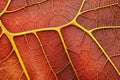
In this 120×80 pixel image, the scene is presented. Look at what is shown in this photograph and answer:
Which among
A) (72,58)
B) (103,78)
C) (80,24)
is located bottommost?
(103,78)

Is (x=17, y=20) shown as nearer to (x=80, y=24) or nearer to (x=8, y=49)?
(x=8, y=49)

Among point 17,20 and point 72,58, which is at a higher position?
point 17,20

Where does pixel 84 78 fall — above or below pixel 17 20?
below

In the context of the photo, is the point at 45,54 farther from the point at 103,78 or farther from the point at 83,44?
the point at 103,78

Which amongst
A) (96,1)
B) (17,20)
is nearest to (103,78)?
(96,1)

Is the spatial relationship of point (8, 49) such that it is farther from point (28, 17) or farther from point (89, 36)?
point (89, 36)

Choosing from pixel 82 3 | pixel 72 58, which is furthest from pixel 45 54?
pixel 82 3
